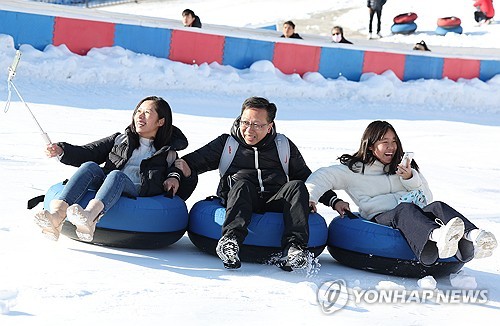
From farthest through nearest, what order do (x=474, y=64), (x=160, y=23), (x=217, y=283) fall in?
(x=474, y=64) → (x=160, y=23) → (x=217, y=283)

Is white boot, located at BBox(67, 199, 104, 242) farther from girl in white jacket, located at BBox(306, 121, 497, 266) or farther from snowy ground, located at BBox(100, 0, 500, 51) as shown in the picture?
snowy ground, located at BBox(100, 0, 500, 51)

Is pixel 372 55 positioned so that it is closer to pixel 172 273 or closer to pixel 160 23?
pixel 160 23

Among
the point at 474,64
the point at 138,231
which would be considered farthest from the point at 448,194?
the point at 474,64

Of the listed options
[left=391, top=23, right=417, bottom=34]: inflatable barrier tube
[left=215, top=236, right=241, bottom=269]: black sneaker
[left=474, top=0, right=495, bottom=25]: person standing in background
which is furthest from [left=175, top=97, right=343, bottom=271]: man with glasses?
[left=474, top=0, right=495, bottom=25]: person standing in background

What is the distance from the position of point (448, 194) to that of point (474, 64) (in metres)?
5.44

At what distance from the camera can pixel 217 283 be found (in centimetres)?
430

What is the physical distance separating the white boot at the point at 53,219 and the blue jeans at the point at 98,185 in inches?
2.5

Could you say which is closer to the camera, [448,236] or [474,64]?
[448,236]

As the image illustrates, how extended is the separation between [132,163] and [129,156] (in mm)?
42

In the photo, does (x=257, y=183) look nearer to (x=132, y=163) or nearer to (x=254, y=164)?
(x=254, y=164)

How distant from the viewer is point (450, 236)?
437cm

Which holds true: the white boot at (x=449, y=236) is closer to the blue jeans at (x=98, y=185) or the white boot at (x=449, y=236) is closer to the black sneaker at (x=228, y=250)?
the black sneaker at (x=228, y=250)

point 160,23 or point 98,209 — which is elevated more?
point 160,23

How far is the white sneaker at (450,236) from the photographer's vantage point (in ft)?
14.3
